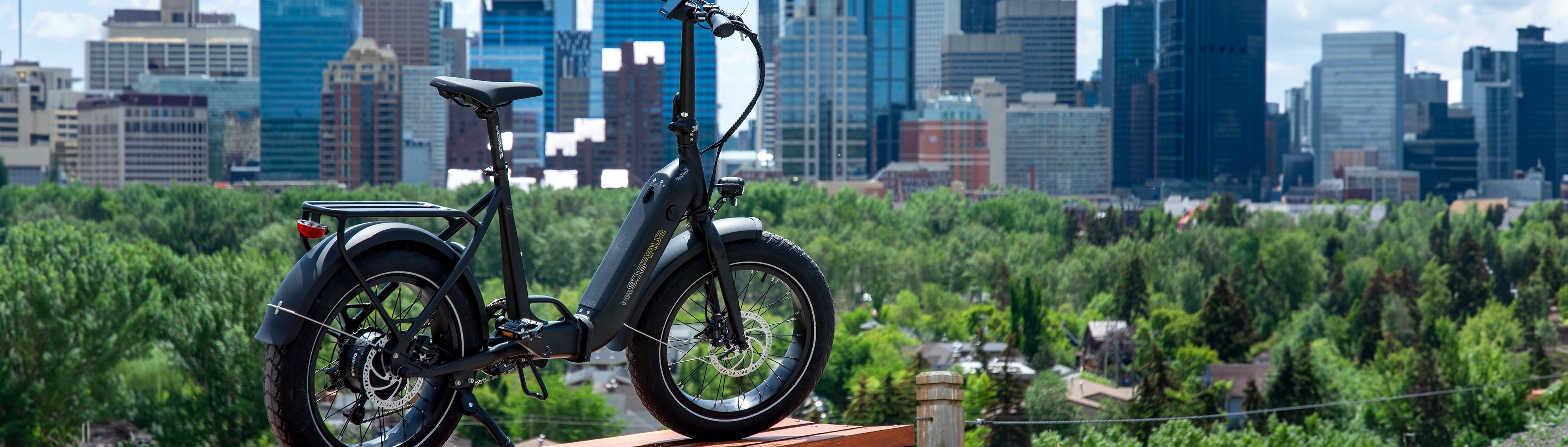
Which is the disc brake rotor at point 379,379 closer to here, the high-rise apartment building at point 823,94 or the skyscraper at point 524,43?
the high-rise apartment building at point 823,94

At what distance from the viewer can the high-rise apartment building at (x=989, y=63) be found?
173m

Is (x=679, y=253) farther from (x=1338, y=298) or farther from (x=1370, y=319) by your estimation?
(x=1338, y=298)

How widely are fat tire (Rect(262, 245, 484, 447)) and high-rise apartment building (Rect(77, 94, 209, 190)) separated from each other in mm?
124315

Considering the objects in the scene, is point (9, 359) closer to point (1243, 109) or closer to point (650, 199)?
point (650, 199)

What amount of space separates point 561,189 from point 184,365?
177 feet

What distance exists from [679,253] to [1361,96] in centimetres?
20248

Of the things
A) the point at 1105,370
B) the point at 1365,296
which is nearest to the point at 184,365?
the point at 1105,370

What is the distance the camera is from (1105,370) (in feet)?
140

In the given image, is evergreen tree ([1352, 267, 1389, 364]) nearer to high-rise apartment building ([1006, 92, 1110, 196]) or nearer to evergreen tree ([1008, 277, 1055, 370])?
evergreen tree ([1008, 277, 1055, 370])

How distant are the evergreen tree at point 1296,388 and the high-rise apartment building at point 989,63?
14154 centimetres

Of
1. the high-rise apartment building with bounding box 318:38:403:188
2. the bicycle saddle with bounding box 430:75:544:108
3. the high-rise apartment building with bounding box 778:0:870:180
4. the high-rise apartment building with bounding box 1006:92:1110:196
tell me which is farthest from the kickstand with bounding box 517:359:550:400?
the high-rise apartment building with bounding box 1006:92:1110:196

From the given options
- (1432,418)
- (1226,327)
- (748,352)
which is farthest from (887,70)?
(748,352)

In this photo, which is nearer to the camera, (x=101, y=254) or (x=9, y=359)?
(x=9, y=359)

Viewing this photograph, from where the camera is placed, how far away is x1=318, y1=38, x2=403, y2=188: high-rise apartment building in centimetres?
11100
